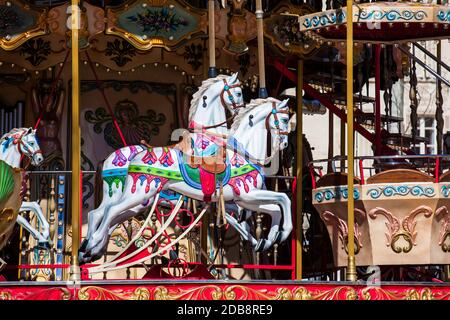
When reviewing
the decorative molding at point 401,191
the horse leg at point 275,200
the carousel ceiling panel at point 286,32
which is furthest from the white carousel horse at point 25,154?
the decorative molding at point 401,191

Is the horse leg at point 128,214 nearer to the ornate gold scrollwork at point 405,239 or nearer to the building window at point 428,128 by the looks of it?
the ornate gold scrollwork at point 405,239

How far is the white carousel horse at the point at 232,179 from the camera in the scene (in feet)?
71.3

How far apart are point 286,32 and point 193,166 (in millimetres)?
3041

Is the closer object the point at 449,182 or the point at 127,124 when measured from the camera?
the point at 449,182

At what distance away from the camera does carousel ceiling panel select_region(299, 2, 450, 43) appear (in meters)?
22.5

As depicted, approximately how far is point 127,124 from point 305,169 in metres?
2.91

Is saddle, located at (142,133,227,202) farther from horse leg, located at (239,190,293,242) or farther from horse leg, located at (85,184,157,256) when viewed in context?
horse leg, located at (85,184,157,256)

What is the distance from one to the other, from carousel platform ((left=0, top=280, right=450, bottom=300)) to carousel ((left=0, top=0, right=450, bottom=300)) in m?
0.02

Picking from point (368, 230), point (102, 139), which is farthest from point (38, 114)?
point (368, 230)

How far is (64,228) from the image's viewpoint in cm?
2392

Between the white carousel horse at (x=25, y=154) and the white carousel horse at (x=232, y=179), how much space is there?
53.3 inches
